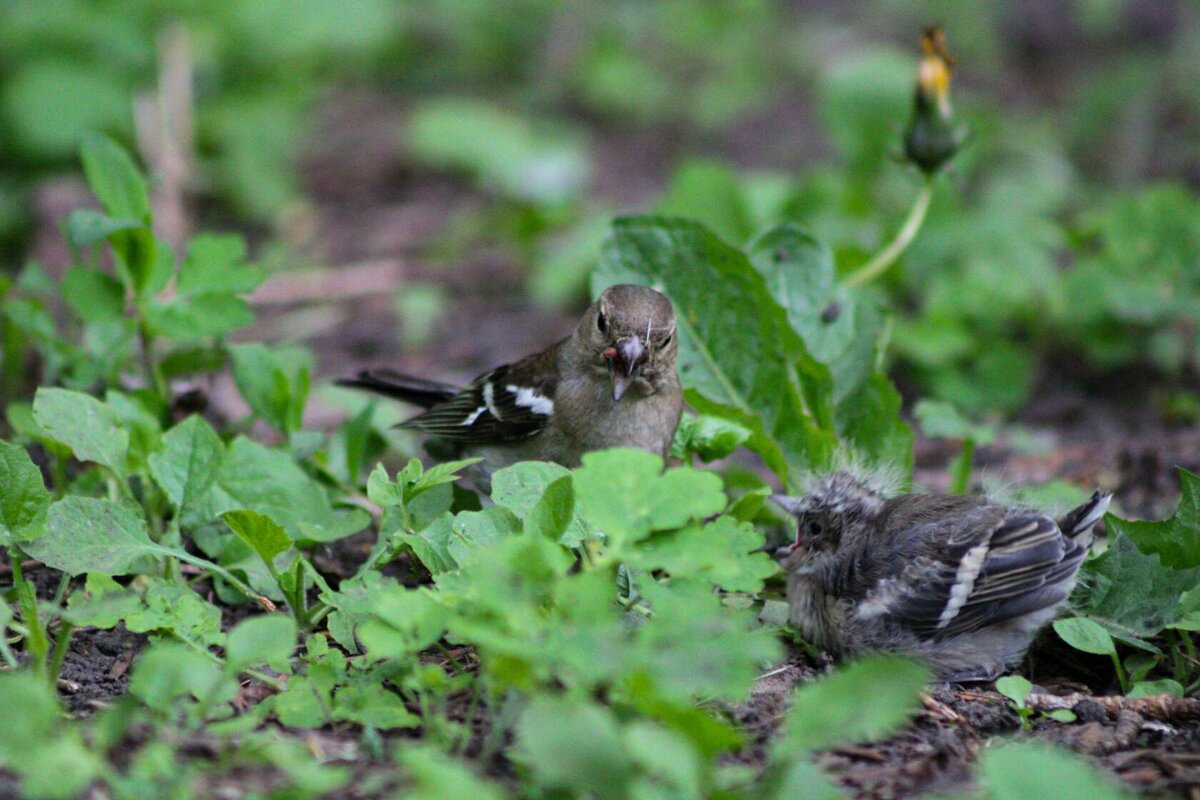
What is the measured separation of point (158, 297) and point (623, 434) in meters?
1.82

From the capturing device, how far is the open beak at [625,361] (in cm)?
432

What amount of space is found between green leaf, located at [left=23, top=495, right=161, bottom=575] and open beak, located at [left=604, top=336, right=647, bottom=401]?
1591 mm

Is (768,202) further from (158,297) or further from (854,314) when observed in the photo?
(158,297)

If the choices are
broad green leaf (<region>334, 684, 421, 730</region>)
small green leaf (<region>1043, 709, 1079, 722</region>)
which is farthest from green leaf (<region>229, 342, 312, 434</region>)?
small green leaf (<region>1043, 709, 1079, 722</region>)

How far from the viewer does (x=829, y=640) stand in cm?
385

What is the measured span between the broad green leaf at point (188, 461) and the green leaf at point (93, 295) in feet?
2.99

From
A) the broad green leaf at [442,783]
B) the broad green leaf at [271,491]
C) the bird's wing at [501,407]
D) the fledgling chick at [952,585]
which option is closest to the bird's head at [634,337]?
the bird's wing at [501,407]

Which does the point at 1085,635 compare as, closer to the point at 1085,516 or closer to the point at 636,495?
the point at 1085,516

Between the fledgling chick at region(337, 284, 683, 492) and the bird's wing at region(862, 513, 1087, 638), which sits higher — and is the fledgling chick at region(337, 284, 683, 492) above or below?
above

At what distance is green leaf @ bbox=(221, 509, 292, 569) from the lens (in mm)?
3471

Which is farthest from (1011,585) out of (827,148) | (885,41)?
(885,41)

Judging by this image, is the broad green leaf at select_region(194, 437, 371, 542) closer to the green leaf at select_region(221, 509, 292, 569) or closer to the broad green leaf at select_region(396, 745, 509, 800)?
the green leaf at select_region(221, 509, 292, 569)

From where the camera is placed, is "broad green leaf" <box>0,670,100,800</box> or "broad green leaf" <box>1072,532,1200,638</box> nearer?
"broad green leaf" <box>0,670,100,800</box>

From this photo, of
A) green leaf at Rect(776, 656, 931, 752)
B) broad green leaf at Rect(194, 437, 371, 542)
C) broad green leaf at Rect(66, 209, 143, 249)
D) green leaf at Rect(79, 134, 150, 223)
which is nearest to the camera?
green leaf at Rect(776, 656, 931, 752)
